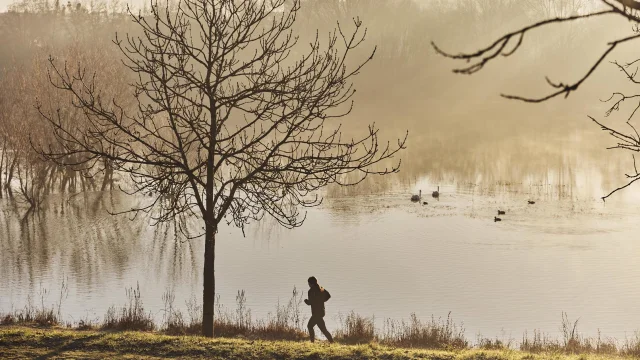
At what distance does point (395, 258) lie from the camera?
28.9m

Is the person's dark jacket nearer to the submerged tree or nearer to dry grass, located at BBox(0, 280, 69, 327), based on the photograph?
the submerged tree

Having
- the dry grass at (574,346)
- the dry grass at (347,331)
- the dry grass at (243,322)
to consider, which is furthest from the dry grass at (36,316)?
the dry grass at (574,346)

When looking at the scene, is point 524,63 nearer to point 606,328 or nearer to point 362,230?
point 362,230

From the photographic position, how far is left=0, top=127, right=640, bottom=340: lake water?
76.3ft

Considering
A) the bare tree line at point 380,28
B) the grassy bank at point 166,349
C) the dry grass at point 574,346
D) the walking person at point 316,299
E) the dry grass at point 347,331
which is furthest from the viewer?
the bare tree line at point 380,28

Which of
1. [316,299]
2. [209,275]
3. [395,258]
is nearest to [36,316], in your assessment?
[209,275]

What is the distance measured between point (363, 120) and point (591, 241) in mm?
42535

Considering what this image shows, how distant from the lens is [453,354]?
478 inches

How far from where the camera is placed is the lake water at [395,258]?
23.3m

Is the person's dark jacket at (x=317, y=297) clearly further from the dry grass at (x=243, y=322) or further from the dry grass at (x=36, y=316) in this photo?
the dry grass at (x=36, y=316)

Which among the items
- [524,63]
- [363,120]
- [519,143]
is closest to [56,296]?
[519,143]

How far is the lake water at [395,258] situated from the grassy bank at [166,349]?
8873mm

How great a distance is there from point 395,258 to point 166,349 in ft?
58.9

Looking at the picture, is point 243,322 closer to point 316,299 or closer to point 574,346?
point 316,299
